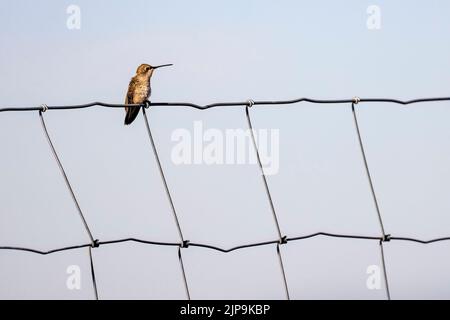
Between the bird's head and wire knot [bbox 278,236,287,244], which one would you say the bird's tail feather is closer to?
the bird's head

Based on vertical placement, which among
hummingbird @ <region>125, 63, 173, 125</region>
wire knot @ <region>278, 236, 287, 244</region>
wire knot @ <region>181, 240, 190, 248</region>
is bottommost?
wire knot @ <region>278, 236, 287, 244</region>

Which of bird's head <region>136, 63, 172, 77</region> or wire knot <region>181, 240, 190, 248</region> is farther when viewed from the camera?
bird's head <region>136, 63, 172, 77</region>

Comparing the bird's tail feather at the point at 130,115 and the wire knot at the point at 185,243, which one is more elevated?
the bird's tail feather at the point at 130,115

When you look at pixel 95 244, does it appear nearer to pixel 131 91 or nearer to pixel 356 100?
pixel 356 100

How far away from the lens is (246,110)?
3.80 m

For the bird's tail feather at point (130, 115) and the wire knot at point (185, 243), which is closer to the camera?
the wire knot at point (185, 243)

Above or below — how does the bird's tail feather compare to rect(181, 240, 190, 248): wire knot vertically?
above

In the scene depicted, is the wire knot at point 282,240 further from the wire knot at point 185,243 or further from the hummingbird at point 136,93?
the hummingbird at point 136,93

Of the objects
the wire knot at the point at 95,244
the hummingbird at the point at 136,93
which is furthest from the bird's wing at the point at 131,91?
the wire knot at the point at 95,244

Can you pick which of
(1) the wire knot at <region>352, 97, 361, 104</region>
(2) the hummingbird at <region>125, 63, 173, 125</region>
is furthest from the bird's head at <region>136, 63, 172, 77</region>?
(1) the wire knot at <region>352, 97, 361, 104</region>
